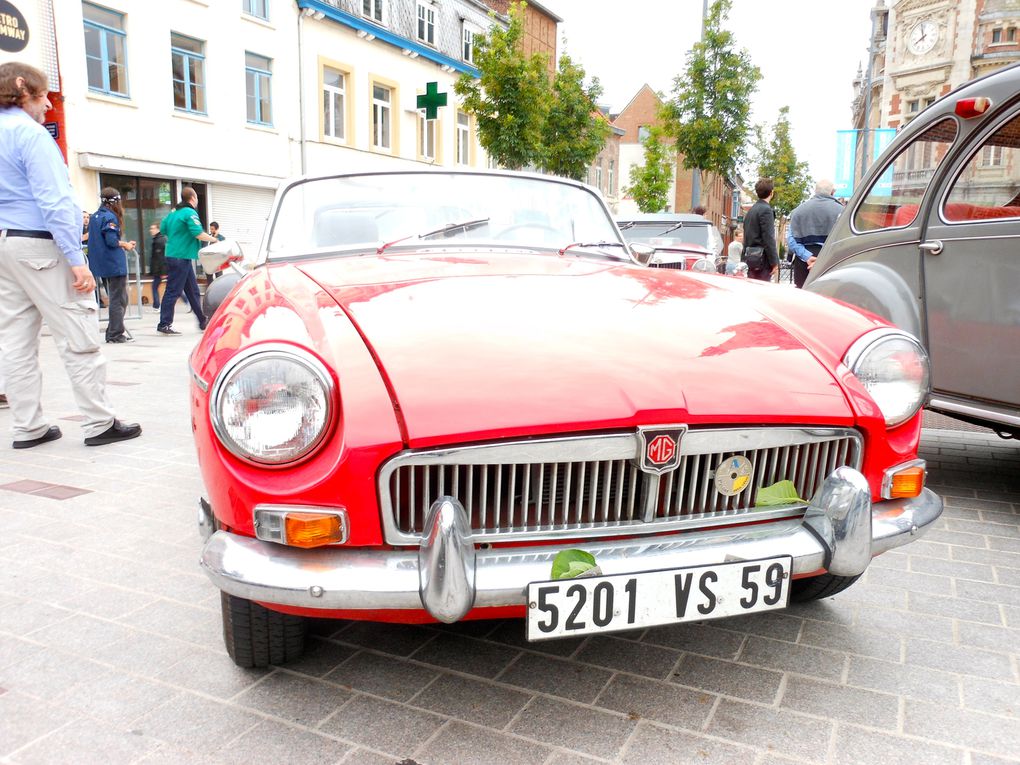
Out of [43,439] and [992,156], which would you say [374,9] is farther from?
[992,156]

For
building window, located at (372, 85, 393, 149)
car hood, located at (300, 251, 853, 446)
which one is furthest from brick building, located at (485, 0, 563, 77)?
car hood, located at (300, 251, 853, 446)

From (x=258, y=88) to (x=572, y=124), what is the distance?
931 centimetres

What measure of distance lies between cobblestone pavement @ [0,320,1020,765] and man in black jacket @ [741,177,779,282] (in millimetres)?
6518

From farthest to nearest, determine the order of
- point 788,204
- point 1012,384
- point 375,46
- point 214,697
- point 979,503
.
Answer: point 788,204 < point 375,46 < point 979,503 < point 1012,384 < point 214,697

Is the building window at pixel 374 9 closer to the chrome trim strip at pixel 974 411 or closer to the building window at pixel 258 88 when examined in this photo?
the building window at pixel 258 88

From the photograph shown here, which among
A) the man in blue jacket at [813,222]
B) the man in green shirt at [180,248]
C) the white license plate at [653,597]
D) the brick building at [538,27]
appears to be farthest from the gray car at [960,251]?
the brick building at [538,27]

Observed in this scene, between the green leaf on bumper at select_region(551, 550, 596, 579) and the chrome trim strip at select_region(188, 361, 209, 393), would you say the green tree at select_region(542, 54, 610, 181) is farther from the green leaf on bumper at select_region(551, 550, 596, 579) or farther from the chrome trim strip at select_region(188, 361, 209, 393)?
the green leaf on bumper at select_region(551, 550, 596, 579)

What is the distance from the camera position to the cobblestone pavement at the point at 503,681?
1.94m

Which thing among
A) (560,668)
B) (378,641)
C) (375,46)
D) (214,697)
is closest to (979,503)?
(560,668)

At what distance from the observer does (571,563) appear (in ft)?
6.11

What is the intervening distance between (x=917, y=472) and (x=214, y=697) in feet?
6.32

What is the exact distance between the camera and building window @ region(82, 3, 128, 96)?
15.8 meters

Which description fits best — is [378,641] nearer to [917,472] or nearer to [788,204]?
[917,472]

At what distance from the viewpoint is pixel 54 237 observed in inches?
172
